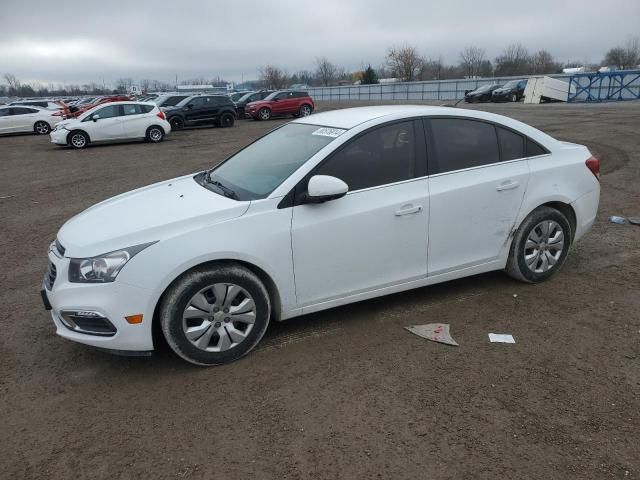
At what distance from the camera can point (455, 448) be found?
2.70 metres

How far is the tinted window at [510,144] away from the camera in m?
4.42

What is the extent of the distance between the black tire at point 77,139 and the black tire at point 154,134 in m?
2.21

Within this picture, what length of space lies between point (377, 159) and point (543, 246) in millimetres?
1865

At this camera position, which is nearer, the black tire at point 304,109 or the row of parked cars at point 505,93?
the black tire at point 304,109

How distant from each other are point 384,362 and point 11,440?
2.32 metres

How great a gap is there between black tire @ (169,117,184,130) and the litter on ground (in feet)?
75.8

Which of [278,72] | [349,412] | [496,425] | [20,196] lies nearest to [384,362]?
[349,412]

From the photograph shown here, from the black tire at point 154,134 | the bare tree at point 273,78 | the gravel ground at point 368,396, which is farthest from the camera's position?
the bare tree at point 273,78

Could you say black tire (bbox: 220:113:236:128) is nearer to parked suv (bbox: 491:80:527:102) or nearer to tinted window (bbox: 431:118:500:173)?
parked suv (bbox: 491:80:527:102)

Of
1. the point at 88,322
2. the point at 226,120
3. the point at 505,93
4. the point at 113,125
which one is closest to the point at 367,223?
the point at 88,322

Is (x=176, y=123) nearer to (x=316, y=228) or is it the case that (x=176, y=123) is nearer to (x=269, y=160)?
(x=269, y=160)

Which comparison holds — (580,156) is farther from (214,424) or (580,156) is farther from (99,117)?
(99,117)

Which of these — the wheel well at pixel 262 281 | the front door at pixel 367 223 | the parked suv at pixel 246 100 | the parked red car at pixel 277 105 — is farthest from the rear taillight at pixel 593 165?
the parked suv at pixel 246 100

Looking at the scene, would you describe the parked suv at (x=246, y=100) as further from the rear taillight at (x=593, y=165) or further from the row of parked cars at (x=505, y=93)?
the rear taillight at (x=593, y=165)
